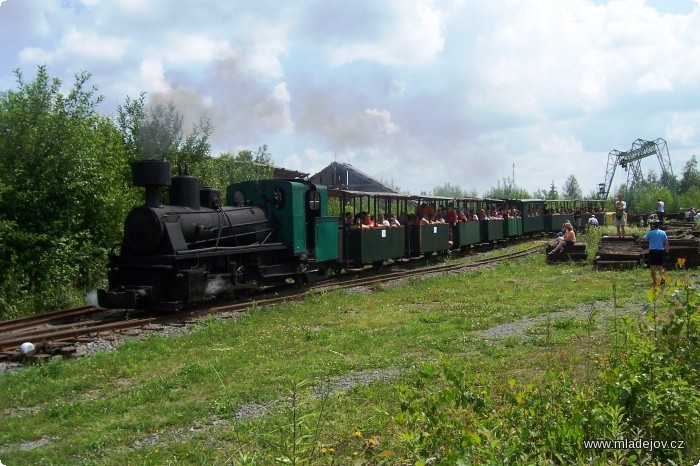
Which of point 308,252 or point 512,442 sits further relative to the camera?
point 308,252

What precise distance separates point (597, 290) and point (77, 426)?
38.3 feet

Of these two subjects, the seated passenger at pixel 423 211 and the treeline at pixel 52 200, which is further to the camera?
the seated passenger at pixel 423 211

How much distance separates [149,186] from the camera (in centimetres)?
1377

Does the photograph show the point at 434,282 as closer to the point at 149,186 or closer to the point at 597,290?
the point at 597,290

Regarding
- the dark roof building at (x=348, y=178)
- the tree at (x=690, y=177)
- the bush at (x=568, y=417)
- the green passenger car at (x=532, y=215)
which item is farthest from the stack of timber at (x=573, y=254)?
the tree at (x=690, y=177)


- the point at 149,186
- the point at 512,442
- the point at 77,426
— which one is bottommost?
the point at 77,426

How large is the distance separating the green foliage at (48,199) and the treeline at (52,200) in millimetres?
19

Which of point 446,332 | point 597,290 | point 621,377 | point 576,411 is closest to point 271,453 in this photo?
point 576,411

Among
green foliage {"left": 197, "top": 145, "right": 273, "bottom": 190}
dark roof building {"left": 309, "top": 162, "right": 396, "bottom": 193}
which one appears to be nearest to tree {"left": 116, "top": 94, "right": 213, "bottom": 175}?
green foliage {"left": 197, "top": 145, "right": 273, "bottom": 190}

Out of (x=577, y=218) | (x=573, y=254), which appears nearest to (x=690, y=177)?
(x=577, y=218)

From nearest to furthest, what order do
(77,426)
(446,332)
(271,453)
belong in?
(271,453) < (77,426) < (446,332)

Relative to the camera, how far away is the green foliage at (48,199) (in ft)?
50.0

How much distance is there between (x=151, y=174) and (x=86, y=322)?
317 centimetres

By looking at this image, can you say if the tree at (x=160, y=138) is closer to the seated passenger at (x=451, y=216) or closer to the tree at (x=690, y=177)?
the seated passenger at (x=451, y=216)
